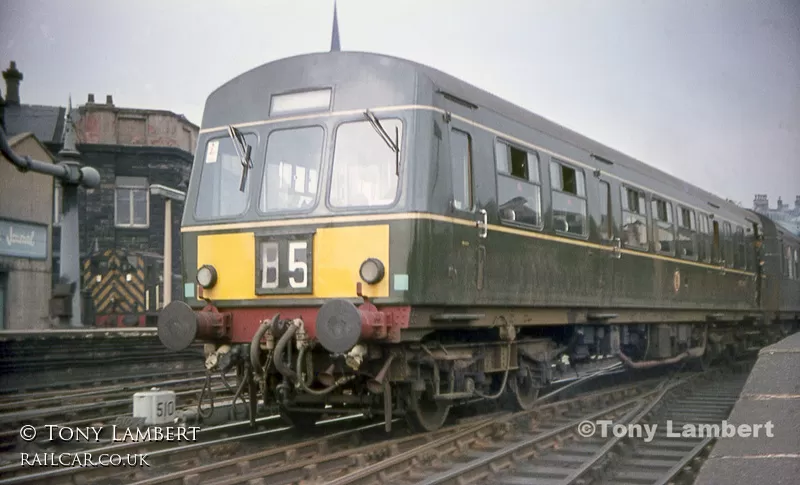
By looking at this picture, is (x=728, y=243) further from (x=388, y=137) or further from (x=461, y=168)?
(x=388, y=137)

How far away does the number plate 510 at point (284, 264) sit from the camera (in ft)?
25.3

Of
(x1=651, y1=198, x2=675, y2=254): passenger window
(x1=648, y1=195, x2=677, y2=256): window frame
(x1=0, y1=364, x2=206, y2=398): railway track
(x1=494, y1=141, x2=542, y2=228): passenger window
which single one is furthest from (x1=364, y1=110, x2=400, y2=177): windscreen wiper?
(x1=0, y1=364, x2=206, y2=398): railway track

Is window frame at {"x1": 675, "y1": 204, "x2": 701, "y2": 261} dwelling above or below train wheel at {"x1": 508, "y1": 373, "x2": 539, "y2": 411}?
above

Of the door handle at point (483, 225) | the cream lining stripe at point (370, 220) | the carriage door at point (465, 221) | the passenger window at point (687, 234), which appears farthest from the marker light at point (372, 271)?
the passenger window at point (687, 234)

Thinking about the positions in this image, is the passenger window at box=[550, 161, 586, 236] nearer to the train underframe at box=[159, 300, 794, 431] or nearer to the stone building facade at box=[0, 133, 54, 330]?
the train underframe at box=[159, 300, 794, 431]

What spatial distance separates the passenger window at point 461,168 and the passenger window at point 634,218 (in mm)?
4090

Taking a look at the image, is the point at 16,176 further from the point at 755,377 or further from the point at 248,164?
the point at 755,377

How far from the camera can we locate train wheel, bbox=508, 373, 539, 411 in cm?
984

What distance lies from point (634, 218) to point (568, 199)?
244 centimetres

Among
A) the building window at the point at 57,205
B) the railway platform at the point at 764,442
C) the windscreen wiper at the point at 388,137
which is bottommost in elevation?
the railway platform at the point at 764,442

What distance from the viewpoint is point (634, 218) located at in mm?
12133

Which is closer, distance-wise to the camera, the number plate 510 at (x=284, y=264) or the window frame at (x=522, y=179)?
the number plate 510 at (x=284, y=264)

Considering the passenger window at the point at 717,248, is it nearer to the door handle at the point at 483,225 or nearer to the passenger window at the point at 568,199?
the passenger window at the point at 568,199

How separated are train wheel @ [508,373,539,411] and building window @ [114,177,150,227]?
70.6ft
